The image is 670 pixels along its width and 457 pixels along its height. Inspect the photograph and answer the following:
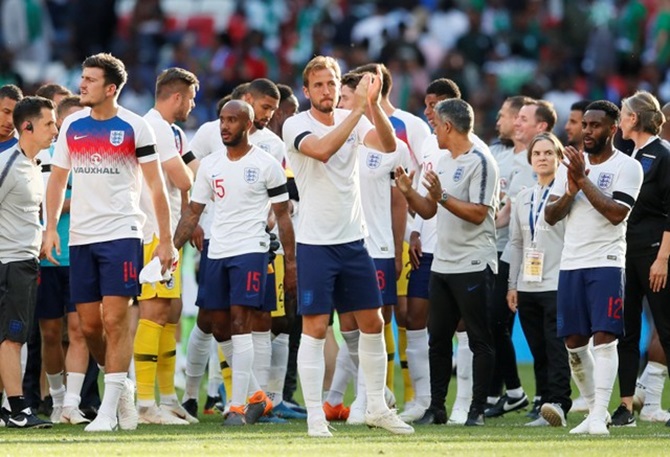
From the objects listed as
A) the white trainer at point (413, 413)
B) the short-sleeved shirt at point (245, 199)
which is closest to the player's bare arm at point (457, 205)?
the short-sleeved shirt at point (245, 199)

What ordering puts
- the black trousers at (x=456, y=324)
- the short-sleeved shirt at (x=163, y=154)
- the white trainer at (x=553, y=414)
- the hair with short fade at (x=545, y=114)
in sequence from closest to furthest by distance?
1. the white trainer at (x=553, y=414)
2. the black trousers at (x=456, y=324)
3. the short-sleeved shirt at (x=163, y=154)
4. the hair with short fade at (x=545, y=114)

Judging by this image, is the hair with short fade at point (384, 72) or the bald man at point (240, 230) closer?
the bald man at point (240, 230)

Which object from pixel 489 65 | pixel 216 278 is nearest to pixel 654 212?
pixel 216 278

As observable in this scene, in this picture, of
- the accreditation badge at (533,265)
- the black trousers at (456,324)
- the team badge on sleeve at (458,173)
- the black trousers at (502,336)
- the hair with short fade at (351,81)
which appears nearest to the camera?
the black trousers at (456,324)

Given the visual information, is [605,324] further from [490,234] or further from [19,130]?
[19,130]

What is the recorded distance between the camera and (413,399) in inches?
536

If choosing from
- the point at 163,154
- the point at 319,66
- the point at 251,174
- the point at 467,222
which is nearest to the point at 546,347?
the point at 467,222

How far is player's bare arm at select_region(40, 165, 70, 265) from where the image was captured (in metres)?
11.6

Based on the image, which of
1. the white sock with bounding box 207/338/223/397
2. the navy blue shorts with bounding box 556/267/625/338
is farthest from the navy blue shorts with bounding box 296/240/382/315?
A: the white sock with bounding box 207/338/223/397

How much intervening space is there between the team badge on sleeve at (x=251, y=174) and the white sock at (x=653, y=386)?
12.6 feet

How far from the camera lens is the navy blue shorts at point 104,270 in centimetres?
1150

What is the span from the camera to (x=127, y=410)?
463 inches

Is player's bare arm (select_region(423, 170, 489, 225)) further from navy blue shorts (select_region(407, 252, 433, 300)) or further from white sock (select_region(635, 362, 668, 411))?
white sock (select_region(635, 362, 668, 411))

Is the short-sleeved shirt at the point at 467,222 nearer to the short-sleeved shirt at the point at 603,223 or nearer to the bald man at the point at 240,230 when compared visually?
the short-sleeved shirt at the point at 603,223
